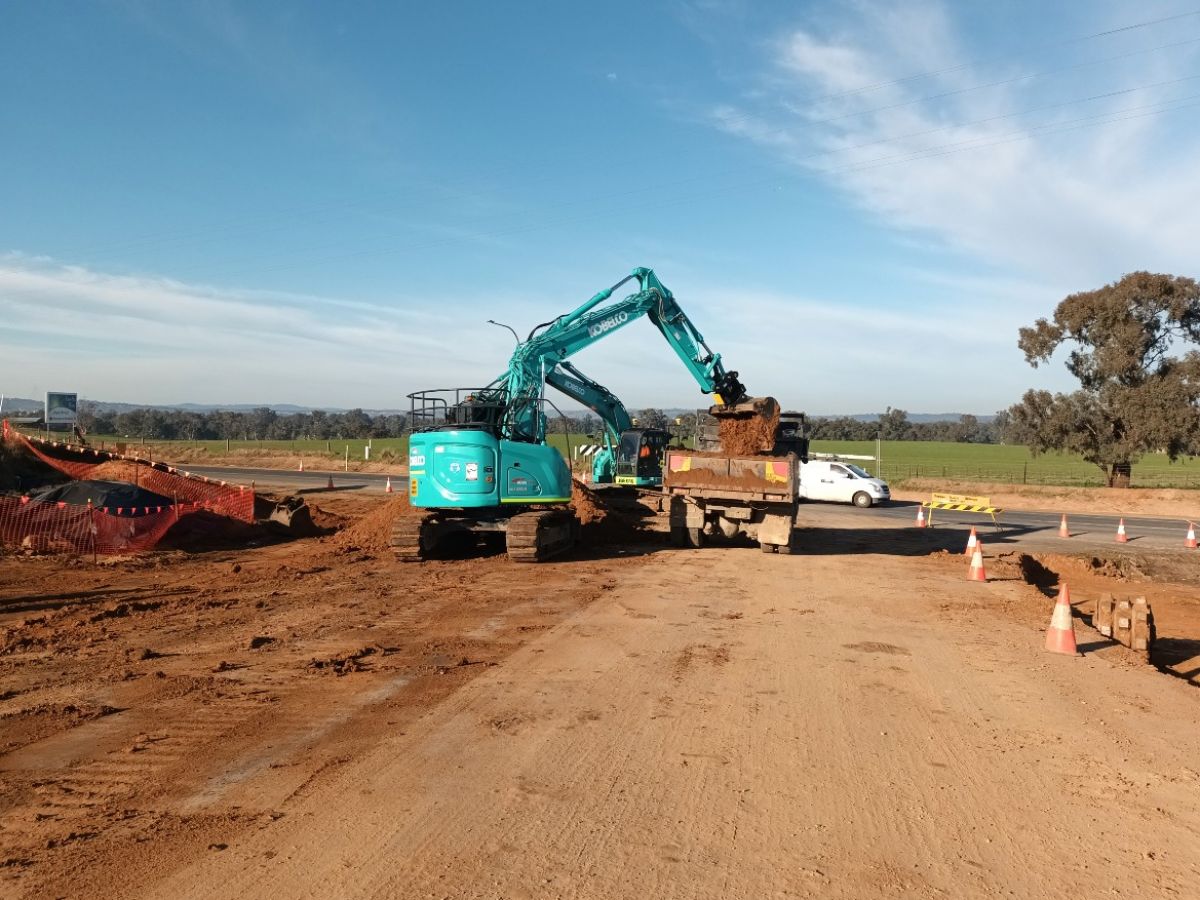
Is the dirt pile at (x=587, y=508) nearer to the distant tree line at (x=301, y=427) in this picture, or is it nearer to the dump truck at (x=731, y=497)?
the dump truck at (x=731, y=497)

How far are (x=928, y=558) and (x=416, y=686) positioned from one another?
12664 mm

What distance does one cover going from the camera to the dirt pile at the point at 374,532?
1578 cm

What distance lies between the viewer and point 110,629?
893cm

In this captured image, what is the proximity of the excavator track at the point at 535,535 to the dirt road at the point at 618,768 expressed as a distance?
4180 millimetres

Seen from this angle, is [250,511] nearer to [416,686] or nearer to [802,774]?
[416,686]

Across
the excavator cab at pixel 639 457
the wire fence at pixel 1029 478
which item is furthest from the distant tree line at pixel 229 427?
the excavator cab at pixel 639 457

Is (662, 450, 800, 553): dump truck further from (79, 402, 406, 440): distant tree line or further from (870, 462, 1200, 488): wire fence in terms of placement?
(79, 402, 406, 440): distant tree line

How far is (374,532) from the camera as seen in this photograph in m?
16.5

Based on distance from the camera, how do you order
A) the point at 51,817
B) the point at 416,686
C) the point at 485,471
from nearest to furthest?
the point at 51,817, the point at 416,686, the point at 485,471

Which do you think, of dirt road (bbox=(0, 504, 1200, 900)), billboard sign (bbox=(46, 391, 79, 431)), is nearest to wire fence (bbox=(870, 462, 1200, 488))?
dirt road (bbox=(0, 504, 1200, 900))

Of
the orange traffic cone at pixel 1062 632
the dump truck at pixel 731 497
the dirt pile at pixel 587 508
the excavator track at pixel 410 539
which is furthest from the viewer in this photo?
the dirt pile at pixel 587 508

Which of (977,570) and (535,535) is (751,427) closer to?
(977,570)

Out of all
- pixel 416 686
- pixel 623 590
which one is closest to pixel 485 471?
pixel 623 590

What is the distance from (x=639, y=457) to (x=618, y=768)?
1594 centimetres
